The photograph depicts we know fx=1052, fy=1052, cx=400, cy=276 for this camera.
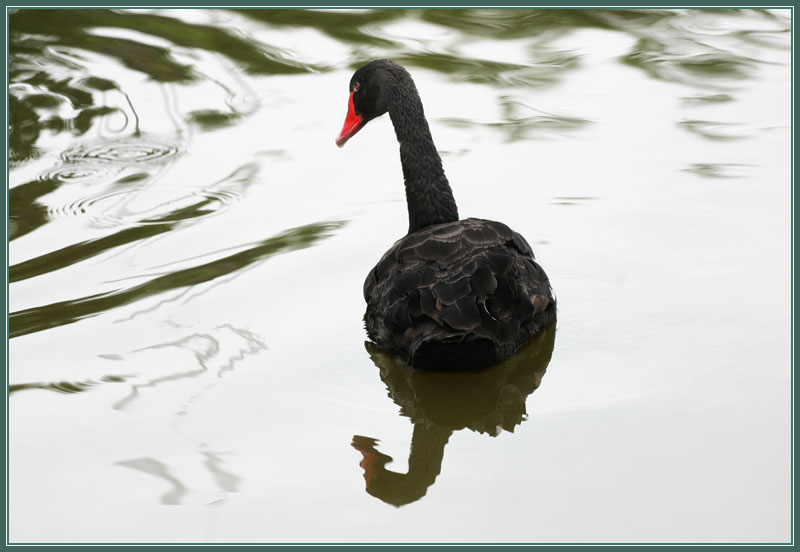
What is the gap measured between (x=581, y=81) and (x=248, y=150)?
2680 mm

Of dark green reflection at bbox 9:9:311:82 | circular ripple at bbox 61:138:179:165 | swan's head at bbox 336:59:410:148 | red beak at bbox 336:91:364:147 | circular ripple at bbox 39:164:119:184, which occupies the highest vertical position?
swan's head at bbox 336:59:410:148

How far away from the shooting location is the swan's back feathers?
14.1 ft

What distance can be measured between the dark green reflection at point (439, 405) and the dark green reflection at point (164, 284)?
114 cm

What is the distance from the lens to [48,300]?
17.4 ft

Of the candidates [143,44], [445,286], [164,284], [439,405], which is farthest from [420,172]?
[143,44]

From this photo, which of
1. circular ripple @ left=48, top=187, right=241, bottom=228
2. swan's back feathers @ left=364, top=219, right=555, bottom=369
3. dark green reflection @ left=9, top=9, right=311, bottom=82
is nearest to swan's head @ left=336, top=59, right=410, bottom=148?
swan's back feathers @ left=364, top=219, right=555, bottom=369

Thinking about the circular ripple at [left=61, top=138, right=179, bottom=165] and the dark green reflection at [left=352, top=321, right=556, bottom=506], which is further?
the circular ripple at [left=61, top=138, right=179, bottom=165]

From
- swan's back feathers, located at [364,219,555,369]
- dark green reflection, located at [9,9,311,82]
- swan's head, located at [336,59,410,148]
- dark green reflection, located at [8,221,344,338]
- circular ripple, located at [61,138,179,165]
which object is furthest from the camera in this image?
dark green reflection, located at [9,9,311,82]

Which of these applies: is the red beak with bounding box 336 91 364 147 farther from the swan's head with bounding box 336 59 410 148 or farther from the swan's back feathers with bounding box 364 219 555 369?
the swan's back feathers with bounding box 364 219 555 369

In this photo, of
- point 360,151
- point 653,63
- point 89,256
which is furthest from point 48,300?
point 653,63

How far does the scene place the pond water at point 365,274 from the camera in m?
3.65

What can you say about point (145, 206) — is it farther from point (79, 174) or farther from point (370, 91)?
point (370, 91)

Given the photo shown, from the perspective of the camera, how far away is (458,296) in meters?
4.30

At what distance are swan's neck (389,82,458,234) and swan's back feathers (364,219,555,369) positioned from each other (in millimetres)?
301
